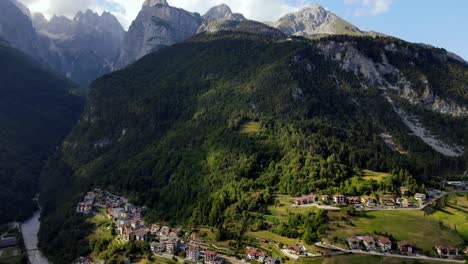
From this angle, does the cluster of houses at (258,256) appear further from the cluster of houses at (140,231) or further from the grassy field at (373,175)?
the grassy field at (373,175)

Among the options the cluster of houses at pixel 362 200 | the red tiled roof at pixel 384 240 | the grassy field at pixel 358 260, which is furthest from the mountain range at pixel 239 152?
the grassy field at pixel 358 260

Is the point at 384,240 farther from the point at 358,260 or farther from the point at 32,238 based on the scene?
the point at 32,238

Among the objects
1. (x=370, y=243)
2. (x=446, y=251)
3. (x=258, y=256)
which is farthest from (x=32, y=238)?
(x=446, y=251)

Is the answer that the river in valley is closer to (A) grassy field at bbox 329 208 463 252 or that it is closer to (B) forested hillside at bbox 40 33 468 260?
(B) forested hillside at bbox 40 33 468 260

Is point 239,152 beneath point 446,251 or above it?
above

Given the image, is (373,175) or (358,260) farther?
(373,175)

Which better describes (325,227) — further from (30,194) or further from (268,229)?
(30,194)
